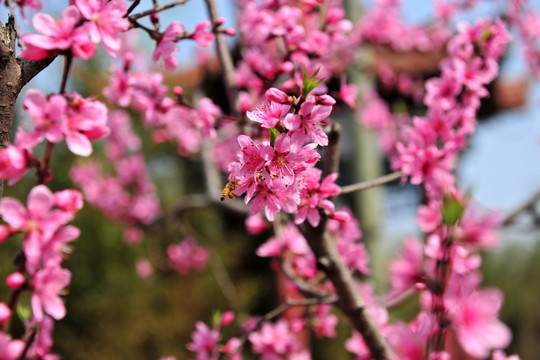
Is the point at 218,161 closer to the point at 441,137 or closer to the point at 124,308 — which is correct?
the point at 124,308

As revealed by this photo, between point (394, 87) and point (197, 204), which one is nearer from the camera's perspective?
point (197, 204)

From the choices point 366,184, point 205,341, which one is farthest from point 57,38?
point 205,341

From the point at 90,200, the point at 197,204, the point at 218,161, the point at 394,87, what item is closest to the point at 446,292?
the point at 197,204

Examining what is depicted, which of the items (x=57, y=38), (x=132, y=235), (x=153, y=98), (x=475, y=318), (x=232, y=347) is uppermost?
(x=132, y=235)

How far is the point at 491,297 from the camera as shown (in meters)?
1.02

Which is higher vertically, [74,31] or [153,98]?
[153,98]

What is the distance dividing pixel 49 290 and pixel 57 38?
50 cm

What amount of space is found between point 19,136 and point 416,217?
1.48m

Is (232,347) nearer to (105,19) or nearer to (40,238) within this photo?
(40,238)

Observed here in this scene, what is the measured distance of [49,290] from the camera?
3.02 feet

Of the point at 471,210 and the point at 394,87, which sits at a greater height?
the point at 394,87

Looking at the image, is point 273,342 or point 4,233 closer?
point 4,233

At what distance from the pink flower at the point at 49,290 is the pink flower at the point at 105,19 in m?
0.48

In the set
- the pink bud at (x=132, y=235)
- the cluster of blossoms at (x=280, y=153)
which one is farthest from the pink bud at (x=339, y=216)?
the pink bud at (x=132, y=235)
